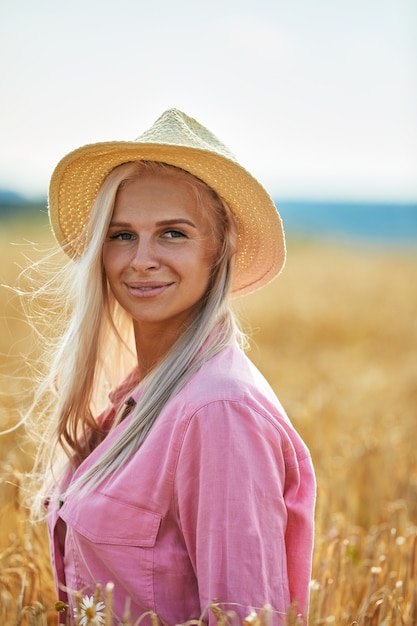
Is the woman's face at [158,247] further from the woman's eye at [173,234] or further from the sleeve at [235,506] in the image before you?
the sleeve at [235,506]

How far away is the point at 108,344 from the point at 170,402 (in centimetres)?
53

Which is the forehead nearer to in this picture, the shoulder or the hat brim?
the hat brim

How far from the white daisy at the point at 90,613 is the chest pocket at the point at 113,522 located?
0.42 feet

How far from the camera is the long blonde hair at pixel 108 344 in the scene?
1748 millimetres

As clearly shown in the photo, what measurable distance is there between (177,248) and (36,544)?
1250 mm

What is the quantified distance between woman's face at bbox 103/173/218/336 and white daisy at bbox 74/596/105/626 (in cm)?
65

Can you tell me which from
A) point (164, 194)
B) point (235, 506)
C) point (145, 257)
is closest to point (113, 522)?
point (235, 506)

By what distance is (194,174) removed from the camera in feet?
6.02

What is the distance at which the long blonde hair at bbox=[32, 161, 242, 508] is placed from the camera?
175 centimetres

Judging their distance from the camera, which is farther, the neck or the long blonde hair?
the neck

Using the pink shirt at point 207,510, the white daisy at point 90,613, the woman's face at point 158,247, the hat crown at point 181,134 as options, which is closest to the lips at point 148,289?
the woman's face at point 158,247

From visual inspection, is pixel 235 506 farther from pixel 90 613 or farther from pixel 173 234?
pixel 173 234

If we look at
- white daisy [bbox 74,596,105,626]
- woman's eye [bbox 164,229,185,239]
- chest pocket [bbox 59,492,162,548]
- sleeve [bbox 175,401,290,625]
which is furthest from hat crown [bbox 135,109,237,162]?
white daisy [bbox 74,596,105,626]

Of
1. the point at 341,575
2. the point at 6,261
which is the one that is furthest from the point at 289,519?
the point at 6,261
